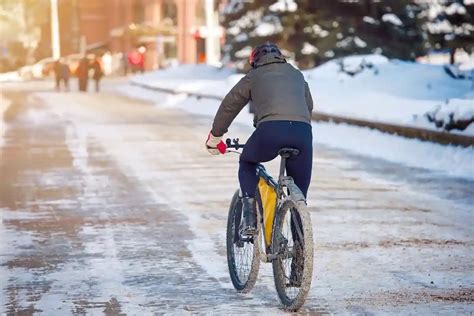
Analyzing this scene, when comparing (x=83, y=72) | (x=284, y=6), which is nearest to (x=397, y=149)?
(x=284, y=6)

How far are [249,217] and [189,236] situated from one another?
8.59ft

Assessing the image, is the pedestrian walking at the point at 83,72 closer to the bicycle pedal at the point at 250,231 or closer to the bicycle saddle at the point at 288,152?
the bicycle pedal at the point at 250,231

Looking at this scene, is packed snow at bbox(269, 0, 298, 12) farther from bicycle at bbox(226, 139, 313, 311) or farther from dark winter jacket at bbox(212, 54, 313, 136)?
dark winter jacket at bbox(212, 54, 313, 136)

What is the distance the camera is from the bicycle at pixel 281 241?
612 cm

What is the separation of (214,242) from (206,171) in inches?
228

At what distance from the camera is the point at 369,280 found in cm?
737

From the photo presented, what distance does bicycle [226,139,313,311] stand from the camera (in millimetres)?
6117

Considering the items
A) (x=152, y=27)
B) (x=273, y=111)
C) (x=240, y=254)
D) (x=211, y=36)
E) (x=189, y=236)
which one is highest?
→ (x=273, y=111)

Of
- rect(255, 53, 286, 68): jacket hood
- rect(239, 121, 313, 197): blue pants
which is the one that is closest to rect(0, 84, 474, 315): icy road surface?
rect(239, 121, 313, 197): blue pants

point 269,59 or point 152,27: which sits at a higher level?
point 269,59

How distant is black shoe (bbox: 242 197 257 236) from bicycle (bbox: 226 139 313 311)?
4 centimetres

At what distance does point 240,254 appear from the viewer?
7184 mm

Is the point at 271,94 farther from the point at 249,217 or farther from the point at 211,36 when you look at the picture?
the point at 211,36

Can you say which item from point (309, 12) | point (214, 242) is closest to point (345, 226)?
point (214, 242)
